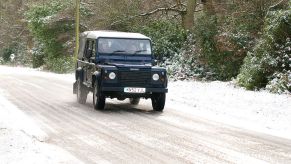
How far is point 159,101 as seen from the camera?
1439cm

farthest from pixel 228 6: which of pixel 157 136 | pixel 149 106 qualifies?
pixel 157 136

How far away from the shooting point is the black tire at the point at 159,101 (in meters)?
14.3

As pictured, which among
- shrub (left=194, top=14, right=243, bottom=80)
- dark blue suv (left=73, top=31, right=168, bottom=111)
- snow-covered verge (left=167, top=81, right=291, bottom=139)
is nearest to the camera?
snow-covered verge (left=167, top=81, right=291, bottom=139)

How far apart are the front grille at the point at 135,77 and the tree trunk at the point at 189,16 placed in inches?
612

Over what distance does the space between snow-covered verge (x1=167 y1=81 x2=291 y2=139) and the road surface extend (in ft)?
1.92

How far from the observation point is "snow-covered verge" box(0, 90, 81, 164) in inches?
306

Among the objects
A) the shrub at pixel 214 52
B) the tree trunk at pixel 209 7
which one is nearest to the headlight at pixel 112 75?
the shrub at pixel 214 52

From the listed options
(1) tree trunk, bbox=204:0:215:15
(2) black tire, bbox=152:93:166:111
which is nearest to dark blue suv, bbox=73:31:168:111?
(2) black tire, bbox=152:93:166:111

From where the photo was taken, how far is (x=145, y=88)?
1409 centimetres

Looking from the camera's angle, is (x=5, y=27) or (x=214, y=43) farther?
(x=5, y=27)

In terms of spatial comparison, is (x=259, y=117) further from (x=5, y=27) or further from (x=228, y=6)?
(x=5, y=27)

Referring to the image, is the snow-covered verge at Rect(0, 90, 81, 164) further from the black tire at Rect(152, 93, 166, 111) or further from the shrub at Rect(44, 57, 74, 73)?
the shrub at Rect(44, 57, 74, 73)

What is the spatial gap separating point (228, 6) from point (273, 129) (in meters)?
14.8

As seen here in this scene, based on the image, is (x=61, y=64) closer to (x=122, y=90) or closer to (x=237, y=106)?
(x=237, y=106)
